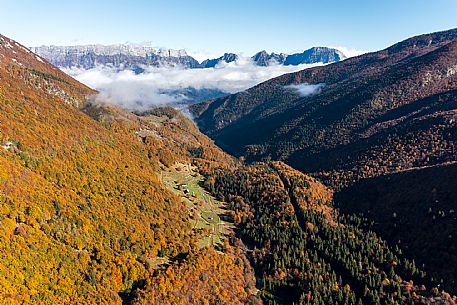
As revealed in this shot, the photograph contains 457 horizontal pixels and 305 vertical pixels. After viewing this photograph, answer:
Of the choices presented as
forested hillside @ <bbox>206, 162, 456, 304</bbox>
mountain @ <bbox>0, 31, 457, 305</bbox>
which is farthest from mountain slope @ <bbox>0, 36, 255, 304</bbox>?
forested hillside @ <bbox>206, 162, 456, 304</bbox>

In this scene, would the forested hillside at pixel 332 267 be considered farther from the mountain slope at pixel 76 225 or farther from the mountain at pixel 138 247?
the mountain slope at pixel 76 225

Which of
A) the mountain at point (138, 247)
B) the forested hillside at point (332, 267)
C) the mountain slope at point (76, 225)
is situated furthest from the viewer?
the forested hillside at point (332, 267)

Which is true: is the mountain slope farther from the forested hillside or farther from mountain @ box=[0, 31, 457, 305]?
the forested hillside

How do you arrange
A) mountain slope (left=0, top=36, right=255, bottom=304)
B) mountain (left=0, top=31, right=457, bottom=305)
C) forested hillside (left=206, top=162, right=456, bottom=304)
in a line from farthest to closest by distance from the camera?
forested hillside (left=206, top=162, right=456, bottom=304) → mountain (left=0, top=31, right=457, bottom=305) → mountain slope (left=0, top=36, right=255, bottom=304)

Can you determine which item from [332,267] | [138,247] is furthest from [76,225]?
[332,267]

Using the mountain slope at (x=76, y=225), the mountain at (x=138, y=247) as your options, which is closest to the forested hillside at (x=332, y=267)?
the mountain at (x=138, y=247)

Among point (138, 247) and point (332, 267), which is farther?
point (332, 267)

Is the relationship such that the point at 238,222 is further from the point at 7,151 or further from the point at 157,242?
the point at 7,151

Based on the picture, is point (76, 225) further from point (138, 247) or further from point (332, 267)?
point (332, 267)

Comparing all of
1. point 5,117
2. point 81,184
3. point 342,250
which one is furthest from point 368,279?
point 5,117

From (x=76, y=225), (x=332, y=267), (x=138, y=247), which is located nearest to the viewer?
(x=76, y=225)

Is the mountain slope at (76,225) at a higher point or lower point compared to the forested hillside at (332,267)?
higher
